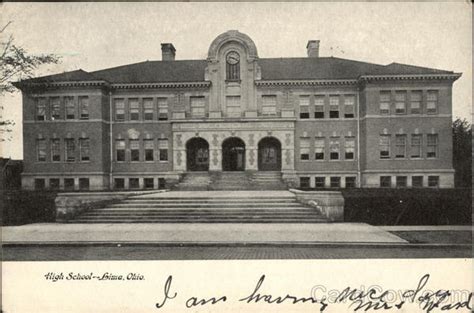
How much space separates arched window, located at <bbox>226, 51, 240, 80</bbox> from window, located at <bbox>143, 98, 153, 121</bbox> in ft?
19.5

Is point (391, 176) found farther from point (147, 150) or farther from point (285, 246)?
point (285, 246)

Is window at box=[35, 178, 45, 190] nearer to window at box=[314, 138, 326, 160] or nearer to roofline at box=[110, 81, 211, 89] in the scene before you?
roofline at box=[110, 81, 211, 89]

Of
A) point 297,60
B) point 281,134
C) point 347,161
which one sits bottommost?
point 347,161

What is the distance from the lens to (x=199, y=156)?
109 ft

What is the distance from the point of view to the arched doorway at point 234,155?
33.4 meters

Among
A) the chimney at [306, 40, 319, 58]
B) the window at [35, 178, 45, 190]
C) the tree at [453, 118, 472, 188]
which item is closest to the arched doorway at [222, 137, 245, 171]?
the chimney at [306, 40, 319, 58]

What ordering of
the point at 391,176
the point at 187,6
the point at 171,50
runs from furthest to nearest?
the point at 171,50 → the point at 391,176 → the point at 187,6

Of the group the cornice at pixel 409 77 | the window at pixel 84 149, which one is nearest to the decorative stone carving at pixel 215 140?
the window at pixel 84 149

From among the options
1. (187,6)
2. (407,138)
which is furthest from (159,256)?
(407,138)

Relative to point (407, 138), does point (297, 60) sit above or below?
above

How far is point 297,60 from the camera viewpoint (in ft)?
112

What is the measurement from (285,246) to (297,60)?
2515 centimetres

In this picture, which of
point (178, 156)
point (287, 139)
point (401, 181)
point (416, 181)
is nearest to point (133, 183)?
point (178, 156)

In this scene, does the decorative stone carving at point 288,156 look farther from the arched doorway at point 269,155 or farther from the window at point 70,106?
the window at point 70,106
